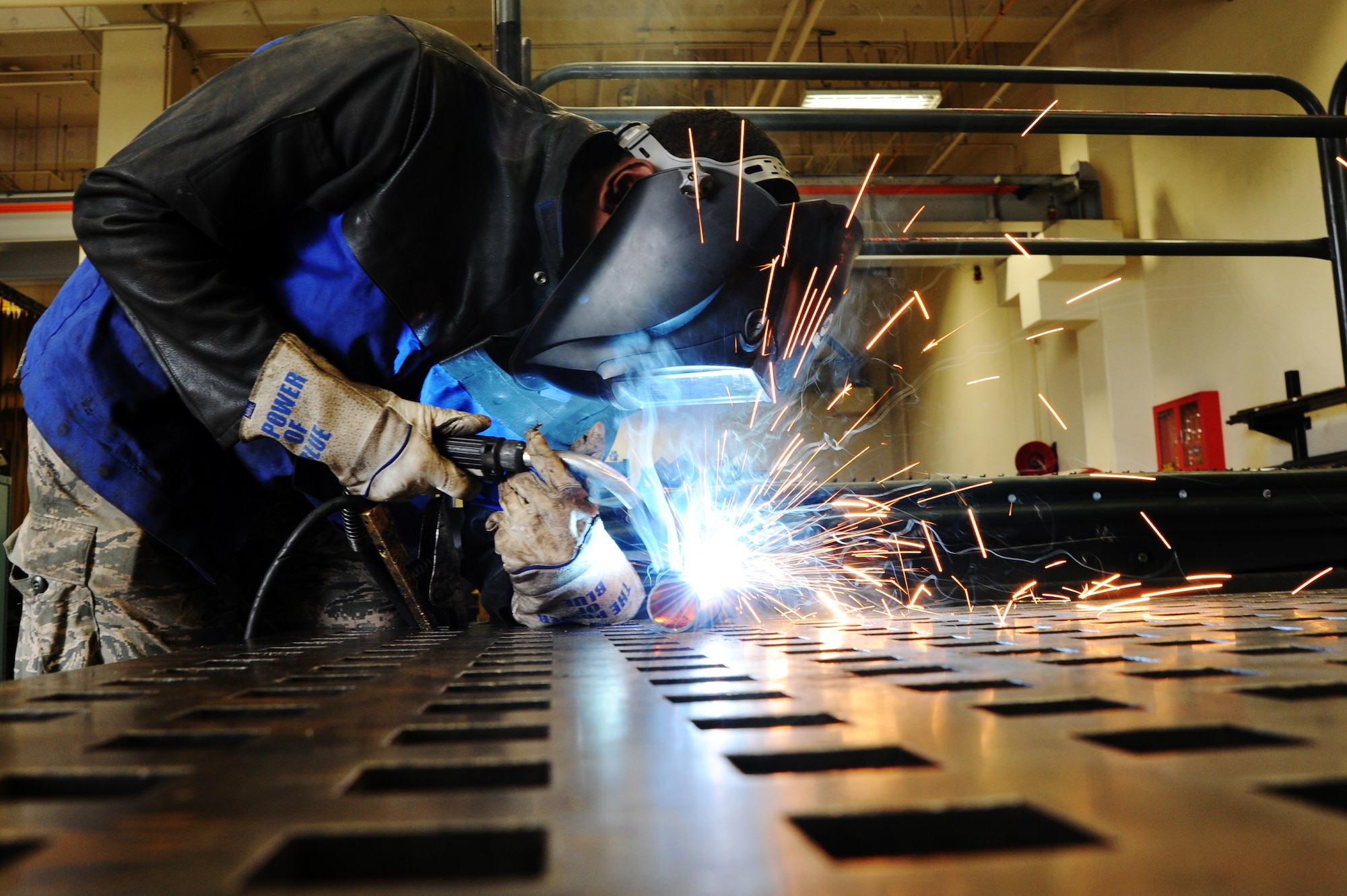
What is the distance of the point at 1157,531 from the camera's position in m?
2.06

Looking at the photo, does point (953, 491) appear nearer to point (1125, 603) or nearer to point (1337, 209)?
point (1125, 603)

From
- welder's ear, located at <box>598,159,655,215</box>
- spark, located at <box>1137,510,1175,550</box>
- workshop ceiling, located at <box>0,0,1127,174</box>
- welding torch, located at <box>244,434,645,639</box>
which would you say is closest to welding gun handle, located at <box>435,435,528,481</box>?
welding torch, located at <box>244,434,645,639</box>

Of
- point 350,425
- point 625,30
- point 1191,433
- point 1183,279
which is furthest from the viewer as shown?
point 625,30

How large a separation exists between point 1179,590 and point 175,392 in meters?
2.02

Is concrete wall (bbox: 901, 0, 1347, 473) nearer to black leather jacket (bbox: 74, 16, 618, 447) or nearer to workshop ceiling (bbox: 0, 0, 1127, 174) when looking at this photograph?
workshop ceiling (bbox: 0, 0, 1127, 174)

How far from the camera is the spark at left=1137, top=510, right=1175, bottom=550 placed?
2.05 meters

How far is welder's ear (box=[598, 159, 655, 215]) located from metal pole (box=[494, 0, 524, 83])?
60 centimetres

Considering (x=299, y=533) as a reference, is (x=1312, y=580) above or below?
below

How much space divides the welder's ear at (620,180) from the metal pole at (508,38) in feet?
1.95

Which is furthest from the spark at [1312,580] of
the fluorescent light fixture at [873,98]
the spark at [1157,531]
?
the fluorescent light fixture at [873,98]

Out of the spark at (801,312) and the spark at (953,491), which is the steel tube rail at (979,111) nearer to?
the spark at (801,312)

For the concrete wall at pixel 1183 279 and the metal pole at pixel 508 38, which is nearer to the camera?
Result: the metal pole at pixel 508 38

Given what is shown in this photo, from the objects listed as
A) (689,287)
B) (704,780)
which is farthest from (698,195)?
(704,780)

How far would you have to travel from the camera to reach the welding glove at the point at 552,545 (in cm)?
152
